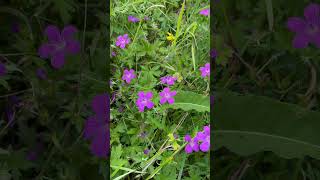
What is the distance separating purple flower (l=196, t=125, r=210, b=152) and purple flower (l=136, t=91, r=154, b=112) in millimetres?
144

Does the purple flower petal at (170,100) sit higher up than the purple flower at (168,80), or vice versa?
the purple flower at (168,80)

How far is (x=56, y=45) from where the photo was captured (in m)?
0.97

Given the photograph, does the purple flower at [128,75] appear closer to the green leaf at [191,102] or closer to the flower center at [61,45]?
the green leaf at [191,102]

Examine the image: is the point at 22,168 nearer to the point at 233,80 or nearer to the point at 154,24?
the point at 233,80

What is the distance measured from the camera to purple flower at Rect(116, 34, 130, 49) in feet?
4.23

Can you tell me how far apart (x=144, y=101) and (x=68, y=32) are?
0.93 feet

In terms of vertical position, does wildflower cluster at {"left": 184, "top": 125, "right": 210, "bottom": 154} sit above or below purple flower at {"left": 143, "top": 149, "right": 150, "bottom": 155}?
above

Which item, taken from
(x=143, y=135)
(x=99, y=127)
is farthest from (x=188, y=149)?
(x=99, y=127)

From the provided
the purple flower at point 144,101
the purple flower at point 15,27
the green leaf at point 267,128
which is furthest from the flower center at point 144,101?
the purple flower at point 15,27

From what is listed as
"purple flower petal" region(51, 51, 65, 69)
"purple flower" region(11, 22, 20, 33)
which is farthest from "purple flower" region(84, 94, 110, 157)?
"purple flower" region(11, 22, 20, 33)

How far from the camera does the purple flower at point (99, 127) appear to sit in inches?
38.7

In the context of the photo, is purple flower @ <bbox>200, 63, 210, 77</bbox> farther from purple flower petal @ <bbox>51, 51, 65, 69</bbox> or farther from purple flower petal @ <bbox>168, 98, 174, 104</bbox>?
purple flower petal @ <bbox>51, 51, 65, 69</bbox>

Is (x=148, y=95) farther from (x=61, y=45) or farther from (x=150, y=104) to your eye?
(x=61, y=45)

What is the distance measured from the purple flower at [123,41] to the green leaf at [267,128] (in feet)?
1.37
